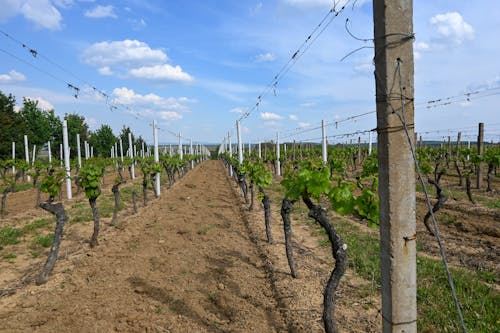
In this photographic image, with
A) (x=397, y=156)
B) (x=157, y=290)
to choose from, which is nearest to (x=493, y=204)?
(x=157, y=290)

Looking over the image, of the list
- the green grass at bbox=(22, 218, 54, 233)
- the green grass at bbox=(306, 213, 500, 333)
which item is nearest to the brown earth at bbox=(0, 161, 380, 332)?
the green grass at bbox=(306, 213, 500, 333)

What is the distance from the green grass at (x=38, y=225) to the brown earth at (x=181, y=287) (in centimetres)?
149

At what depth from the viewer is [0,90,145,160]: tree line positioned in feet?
106

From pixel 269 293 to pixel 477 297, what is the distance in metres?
2.84

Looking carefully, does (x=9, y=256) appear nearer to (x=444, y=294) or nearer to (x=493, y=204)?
(x=444, y=294)

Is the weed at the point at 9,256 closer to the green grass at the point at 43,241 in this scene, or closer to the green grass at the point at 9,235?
the green grass at the point at 9,235

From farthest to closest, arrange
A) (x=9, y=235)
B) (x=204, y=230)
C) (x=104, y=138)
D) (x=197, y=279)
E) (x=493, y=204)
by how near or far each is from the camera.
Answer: (x=104, y=138) → (x=493, y=204) → (x=9, y=235) → (x=204, y=230) → (x=197, y=279)

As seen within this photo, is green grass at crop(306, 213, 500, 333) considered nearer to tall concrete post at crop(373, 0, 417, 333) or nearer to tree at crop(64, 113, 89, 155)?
tall concrete post at crop(373, 0, 417, 333)

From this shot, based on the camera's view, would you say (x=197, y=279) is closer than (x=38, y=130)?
Yes

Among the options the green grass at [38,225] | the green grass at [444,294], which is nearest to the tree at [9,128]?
the green grass at [38,225]

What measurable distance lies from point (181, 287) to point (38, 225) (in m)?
6.77

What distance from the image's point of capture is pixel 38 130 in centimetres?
4256

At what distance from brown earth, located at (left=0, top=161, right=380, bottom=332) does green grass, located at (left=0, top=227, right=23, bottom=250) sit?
358 mm

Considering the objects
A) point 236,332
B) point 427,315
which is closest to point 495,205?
point 427,315
